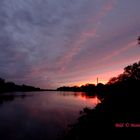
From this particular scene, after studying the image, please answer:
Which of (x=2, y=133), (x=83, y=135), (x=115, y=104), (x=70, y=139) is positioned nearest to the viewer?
(x=83, y=135)

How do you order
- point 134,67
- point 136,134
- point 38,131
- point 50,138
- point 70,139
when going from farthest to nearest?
point 134,67 < point 38,131 < point 50,138 < point 70,139 < point 136,134

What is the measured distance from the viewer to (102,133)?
1085 centimetres

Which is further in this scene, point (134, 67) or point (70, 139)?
point (134, 67)

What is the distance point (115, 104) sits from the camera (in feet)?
51.5

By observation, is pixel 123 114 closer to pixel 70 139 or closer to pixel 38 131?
pixel 70 139

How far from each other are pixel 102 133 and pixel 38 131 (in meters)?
14.1

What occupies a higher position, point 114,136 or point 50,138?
point 114,136

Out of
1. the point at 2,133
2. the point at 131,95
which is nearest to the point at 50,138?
the point at 2,133

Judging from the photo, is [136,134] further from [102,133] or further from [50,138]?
[50,138]

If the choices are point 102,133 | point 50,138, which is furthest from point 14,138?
point 102,133

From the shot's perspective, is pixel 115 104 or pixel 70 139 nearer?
pixel 70 139

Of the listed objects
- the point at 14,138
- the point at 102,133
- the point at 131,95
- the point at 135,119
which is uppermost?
the point at 131,95

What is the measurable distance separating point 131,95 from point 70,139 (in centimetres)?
651

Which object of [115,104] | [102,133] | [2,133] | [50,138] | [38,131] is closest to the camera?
[102,133]
